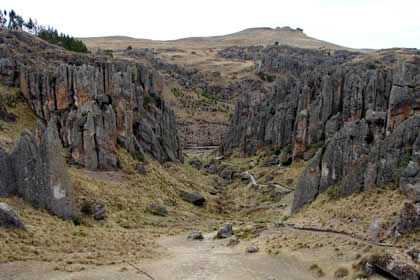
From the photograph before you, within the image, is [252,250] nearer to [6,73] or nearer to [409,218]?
[409,218]

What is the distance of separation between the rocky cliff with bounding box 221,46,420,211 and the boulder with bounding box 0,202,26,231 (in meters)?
24.4

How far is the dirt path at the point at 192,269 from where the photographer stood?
18656 millimetres

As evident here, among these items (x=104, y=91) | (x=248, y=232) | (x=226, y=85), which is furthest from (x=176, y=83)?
(x=248, y=232)

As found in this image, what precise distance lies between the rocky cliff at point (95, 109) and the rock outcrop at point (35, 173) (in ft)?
46.2

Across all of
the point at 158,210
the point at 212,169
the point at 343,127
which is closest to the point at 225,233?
the point at 158,210

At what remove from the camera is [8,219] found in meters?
21.5

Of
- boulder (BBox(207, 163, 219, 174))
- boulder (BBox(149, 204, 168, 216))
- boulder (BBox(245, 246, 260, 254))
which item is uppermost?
boulder (BBox(245, 246, 260, 254))

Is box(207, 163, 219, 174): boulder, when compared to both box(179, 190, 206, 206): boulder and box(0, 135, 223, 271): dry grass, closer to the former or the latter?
box(0, 135, 223, 271): dry grass

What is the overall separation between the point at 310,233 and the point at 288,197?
22.9m

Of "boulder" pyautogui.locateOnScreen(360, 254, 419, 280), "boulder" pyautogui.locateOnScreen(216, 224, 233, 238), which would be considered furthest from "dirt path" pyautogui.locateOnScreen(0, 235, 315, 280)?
"boulder" pyautogui.locateOnScreen(216, 224, 233, 238)

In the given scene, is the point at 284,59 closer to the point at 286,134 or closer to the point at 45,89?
the point at 286,134

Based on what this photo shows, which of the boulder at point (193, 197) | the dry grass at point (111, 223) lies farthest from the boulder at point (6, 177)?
the boulder at point (193, 197)

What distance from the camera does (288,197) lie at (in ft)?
160

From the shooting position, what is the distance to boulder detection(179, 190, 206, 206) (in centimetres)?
4824
